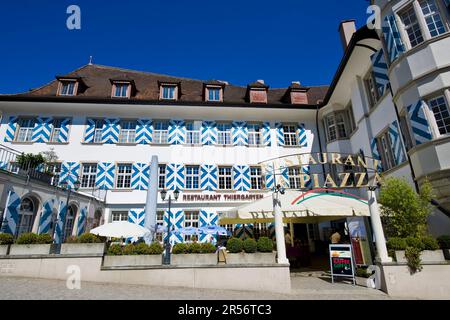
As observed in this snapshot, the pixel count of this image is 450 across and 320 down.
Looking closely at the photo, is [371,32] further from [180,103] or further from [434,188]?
[180,103]

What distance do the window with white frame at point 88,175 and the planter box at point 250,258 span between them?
11.7m

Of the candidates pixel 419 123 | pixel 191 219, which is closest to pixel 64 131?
pixel 191 219

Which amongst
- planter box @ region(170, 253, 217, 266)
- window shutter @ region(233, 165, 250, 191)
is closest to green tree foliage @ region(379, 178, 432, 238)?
planter box @ region(170, 253, 217, 266)

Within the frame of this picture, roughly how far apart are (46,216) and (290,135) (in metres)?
14.7

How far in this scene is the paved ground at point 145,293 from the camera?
6.02m

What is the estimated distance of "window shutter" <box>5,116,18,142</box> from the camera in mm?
16422

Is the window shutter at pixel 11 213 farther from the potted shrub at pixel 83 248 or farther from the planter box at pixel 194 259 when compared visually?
the planter box at pixel 194 259

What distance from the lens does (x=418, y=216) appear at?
7742mm

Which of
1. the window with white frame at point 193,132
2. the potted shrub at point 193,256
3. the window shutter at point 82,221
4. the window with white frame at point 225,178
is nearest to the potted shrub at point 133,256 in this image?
the potted shrub at point 193,256

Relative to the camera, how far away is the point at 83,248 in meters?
7.79

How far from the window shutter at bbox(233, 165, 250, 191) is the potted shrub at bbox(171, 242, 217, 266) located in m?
9.01

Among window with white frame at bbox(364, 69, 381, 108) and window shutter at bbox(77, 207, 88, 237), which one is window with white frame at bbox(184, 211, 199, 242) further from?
window with white frame at bbox(364, 69, 381, 108)
